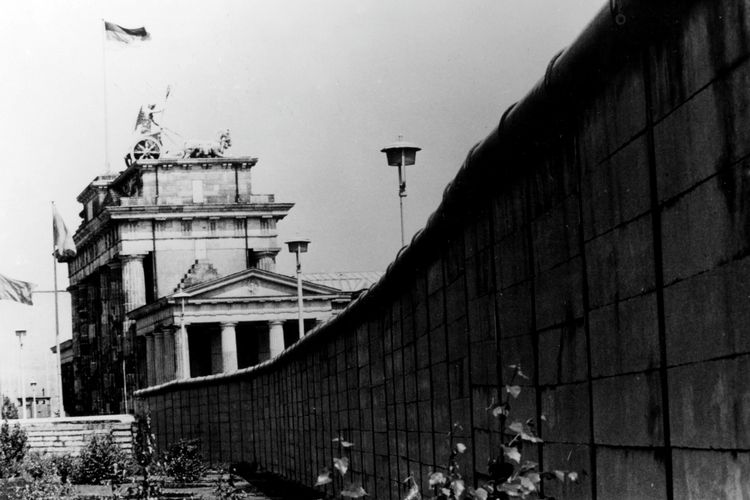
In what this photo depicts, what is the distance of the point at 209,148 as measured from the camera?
321 ft

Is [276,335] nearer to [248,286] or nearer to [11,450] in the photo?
[248,286]

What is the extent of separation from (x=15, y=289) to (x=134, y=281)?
38005 millimetres

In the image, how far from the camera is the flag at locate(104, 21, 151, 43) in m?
76.7

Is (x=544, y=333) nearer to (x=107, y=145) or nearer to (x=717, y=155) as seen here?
(x=717, y=155)

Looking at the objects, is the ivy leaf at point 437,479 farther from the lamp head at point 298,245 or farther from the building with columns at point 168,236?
the building with columns at point 168,236

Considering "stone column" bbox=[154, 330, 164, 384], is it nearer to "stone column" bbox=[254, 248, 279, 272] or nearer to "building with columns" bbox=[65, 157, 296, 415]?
"building with columns" bbox=[65, 157, 296, 415]

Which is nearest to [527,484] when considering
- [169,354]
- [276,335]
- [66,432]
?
[66,432]

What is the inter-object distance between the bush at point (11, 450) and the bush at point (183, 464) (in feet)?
23.9

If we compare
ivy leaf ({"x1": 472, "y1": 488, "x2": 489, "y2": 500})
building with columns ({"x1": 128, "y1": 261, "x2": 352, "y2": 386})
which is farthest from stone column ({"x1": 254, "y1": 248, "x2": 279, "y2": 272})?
ivy leaf ({"x1": 472, "y1": 488, "x2": 489, "y2": 500})

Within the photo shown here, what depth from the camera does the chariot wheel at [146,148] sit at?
103 metres

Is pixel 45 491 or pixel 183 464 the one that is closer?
pixel 45 491

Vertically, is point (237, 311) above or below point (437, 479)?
above

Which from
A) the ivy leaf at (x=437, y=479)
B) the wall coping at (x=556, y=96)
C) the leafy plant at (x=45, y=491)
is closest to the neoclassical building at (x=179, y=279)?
the leafy plant at (x=45, y=491)

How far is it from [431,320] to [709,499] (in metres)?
6.37
